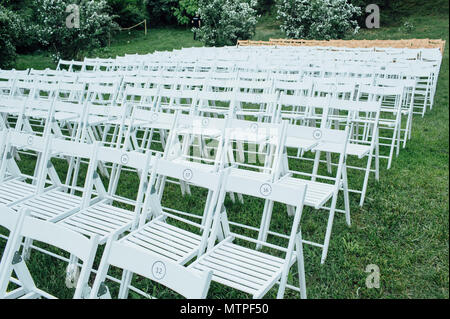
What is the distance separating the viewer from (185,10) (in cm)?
685

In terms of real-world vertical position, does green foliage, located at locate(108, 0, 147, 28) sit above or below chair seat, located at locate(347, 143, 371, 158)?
above

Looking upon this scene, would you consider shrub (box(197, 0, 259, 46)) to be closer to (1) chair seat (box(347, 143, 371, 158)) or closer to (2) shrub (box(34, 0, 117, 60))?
(2) shrub (box(34, 0, 117, 60))

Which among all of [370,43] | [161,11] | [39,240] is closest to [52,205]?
[39,240]

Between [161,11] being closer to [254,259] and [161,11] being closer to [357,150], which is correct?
[357,150]

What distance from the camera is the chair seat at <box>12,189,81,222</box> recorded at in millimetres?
2946

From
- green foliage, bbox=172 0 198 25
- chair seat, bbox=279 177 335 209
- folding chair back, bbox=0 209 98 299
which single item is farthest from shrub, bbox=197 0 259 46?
folding chair back, bbox=0 209 98 299

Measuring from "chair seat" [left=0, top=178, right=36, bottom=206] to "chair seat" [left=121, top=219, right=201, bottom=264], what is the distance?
1211 mm

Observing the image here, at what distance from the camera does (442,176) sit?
194 inches

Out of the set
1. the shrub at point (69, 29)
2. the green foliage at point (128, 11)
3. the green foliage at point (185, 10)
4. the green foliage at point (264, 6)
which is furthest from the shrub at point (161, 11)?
the shrub at point (69, 29)

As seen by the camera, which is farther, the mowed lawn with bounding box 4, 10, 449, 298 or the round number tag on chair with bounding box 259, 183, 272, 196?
the mowed lawn with bounding box 4, 10, 449, 298

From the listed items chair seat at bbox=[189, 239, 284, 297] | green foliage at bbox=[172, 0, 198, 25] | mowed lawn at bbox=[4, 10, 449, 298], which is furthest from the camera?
green foliage at bbox=[172, 0, 198, 25]
